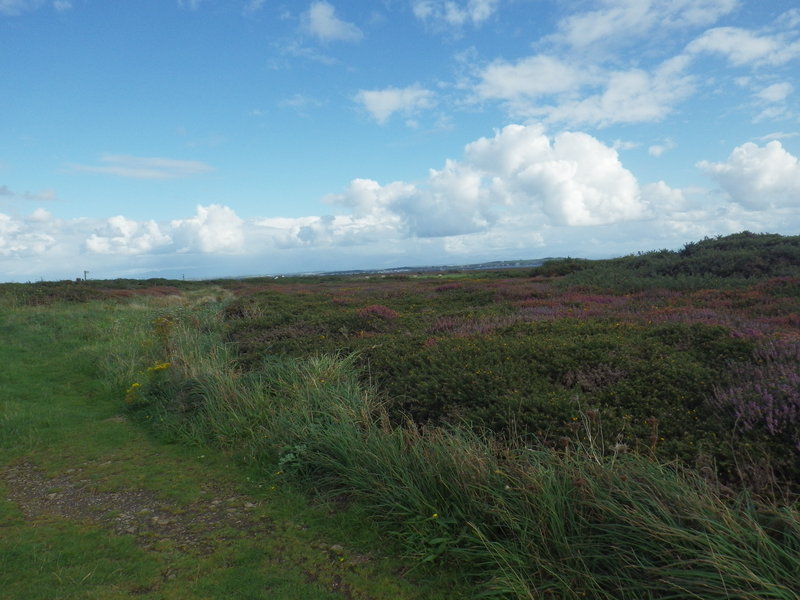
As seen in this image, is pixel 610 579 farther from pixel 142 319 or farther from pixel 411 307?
pixel 142 319

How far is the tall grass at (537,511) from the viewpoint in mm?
3324

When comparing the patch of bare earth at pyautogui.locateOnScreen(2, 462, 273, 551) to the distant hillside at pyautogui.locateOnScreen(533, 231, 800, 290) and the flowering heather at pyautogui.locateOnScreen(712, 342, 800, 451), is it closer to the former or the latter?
the flowering heather at pyautogui.locateOnScreen(712, 342, 800, 451)

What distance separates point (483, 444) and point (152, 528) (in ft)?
11.4

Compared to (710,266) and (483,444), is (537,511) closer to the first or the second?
(483,444)

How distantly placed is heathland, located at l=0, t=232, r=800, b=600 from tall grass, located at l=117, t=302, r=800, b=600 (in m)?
0.02

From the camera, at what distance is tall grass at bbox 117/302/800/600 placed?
332 centimetres

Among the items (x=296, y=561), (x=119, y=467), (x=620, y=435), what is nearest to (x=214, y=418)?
(x=119, y=467)

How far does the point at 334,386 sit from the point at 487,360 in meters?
2.51

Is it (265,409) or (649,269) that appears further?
(649,269)

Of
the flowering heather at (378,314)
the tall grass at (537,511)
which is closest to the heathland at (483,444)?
the tall grass at (537,511)

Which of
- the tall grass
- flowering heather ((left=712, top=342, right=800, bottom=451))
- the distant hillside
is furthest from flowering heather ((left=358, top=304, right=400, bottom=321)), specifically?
the distant hillside

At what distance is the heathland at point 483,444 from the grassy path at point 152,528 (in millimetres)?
36

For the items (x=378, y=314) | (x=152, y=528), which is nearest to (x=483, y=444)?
(x=152, y=528)

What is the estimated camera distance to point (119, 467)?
6.47 m
